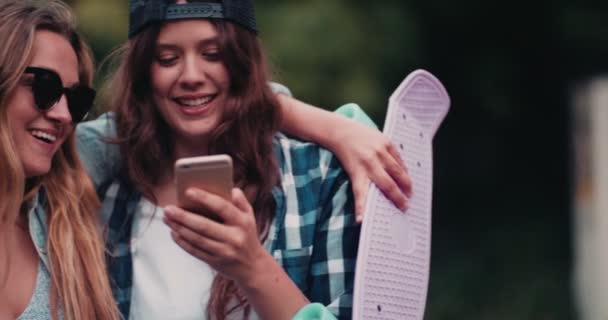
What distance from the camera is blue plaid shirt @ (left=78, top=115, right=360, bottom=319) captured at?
238 centimetres

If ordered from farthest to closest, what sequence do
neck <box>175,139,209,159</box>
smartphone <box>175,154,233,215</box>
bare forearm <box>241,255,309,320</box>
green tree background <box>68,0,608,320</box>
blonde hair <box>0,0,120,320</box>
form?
1. green tree background <box>68,0,608,320</box>
2. neck <box>175,139,209,159</box>
3. blonde hair <box>0,0,120,320</box>
4. bare forearm <box>241,255,309,320</box>
5. smartphone <box>175,154,233,215</box>

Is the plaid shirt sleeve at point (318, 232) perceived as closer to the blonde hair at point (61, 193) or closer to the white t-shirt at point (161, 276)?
the white t-shirt at point (161, 276)

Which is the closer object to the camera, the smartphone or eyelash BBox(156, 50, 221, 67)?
the smartphone

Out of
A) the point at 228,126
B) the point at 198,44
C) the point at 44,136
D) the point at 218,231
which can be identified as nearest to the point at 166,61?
the point at 198,44

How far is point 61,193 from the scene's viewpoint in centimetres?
248

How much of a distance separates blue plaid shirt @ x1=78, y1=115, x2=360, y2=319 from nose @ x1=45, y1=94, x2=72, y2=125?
258 mm

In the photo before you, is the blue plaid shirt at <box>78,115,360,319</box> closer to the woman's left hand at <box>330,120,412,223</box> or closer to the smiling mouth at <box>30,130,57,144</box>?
the woman's left hand at <box>330,120,412,223</box>

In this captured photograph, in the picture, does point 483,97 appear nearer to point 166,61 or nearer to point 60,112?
point 166,61

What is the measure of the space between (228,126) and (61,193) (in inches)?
15.3

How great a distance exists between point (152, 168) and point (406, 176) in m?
0.56

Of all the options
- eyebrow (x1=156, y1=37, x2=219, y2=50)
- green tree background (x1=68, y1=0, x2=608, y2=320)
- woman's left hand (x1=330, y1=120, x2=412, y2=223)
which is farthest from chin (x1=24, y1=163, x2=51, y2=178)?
green tree background (x1=68, y1=0, x2=608, y2=320)

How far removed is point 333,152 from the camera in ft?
8.29

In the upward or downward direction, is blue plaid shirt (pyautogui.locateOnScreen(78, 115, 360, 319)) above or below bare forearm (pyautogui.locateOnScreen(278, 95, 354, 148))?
below

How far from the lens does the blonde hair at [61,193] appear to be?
2.29 m
